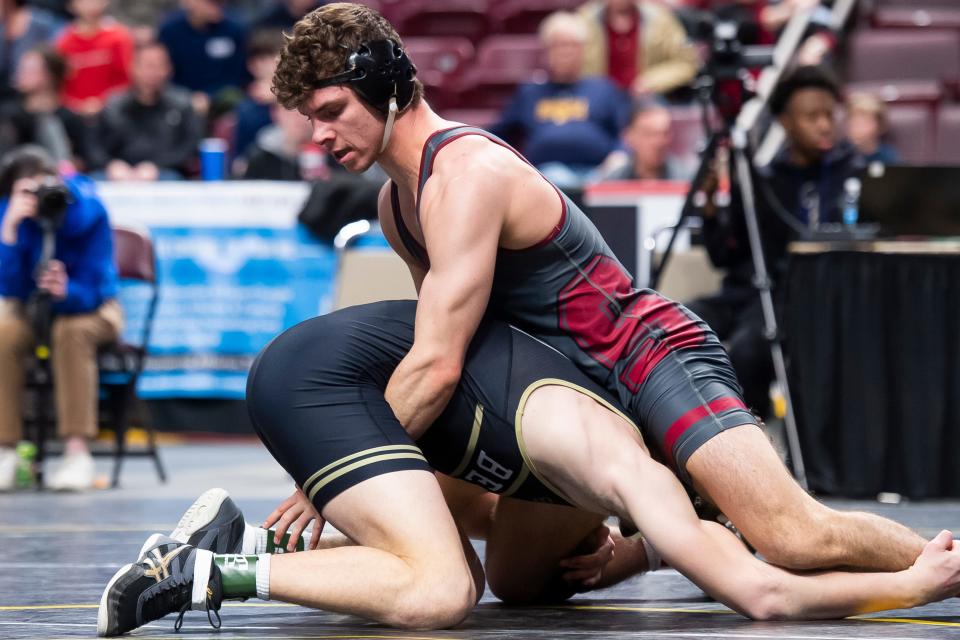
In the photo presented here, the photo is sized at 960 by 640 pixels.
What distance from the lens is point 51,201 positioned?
21.4ft

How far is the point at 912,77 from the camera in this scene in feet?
31.8

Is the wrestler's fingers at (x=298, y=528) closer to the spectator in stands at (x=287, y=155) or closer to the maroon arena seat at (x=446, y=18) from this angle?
the spectator in stands at (x=287, y=155)

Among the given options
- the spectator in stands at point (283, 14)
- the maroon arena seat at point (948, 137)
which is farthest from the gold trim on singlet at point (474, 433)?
the spectator in stands at point (283, 14)

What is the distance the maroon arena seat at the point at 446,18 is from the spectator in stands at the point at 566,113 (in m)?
2.09

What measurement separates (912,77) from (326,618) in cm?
716

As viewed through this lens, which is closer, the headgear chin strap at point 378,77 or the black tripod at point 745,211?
the headgear chin strap at point 378,77

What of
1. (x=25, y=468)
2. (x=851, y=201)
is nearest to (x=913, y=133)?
(x=851, y=201)

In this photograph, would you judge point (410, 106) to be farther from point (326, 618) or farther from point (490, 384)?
point (326, 618)

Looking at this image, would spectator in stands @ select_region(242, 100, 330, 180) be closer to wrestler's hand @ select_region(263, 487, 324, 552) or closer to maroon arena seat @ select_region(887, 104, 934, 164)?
maroon arena seat @ select_region(887, 104, 934, 164)

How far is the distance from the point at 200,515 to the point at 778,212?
354 centimetres

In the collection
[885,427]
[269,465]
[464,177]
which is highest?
[464,177]

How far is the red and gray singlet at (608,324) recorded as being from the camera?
3.32 meters

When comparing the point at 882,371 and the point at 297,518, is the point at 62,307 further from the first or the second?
the point at 297,518

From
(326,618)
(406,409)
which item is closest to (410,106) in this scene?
(406,409)
